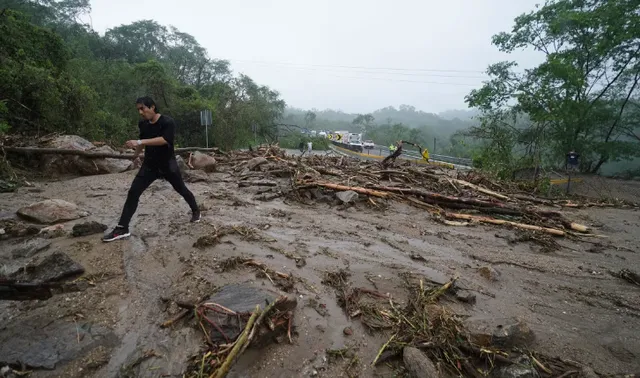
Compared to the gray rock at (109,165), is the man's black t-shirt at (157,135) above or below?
above

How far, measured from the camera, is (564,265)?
4.18m

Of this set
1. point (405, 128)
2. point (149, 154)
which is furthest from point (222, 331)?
point (405, 128)

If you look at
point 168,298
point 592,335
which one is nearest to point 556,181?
point 592,335

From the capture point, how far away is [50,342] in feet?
7.00

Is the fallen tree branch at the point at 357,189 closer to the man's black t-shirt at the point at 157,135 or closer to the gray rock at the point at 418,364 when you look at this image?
the man's black t-shirt at the point at 157,135

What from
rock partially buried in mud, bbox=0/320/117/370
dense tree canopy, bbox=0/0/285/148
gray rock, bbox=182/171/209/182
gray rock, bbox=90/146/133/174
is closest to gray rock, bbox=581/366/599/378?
rock partially buried in mud, bbox=0/320/117/370

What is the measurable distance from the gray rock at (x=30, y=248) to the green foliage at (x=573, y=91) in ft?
47.9

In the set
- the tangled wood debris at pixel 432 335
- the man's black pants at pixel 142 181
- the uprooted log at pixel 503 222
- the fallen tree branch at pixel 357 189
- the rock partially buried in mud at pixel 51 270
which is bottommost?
the tangled wood debris at pixel 432 335

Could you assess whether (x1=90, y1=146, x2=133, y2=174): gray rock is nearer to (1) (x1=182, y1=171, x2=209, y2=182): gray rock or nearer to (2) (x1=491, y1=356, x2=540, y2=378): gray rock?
(1) (x1=182, y1=171, x2=209, y2=182): gray rock

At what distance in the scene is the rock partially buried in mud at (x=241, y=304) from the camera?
7.22 feet

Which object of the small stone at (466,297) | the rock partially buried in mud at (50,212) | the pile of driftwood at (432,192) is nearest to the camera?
the small stone at (466,297)

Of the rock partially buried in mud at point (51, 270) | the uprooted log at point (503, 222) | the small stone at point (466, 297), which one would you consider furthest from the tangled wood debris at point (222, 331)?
the uprooted log at point (503, 222)

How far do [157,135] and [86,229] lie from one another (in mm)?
1507

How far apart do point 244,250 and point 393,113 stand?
15635 cm
